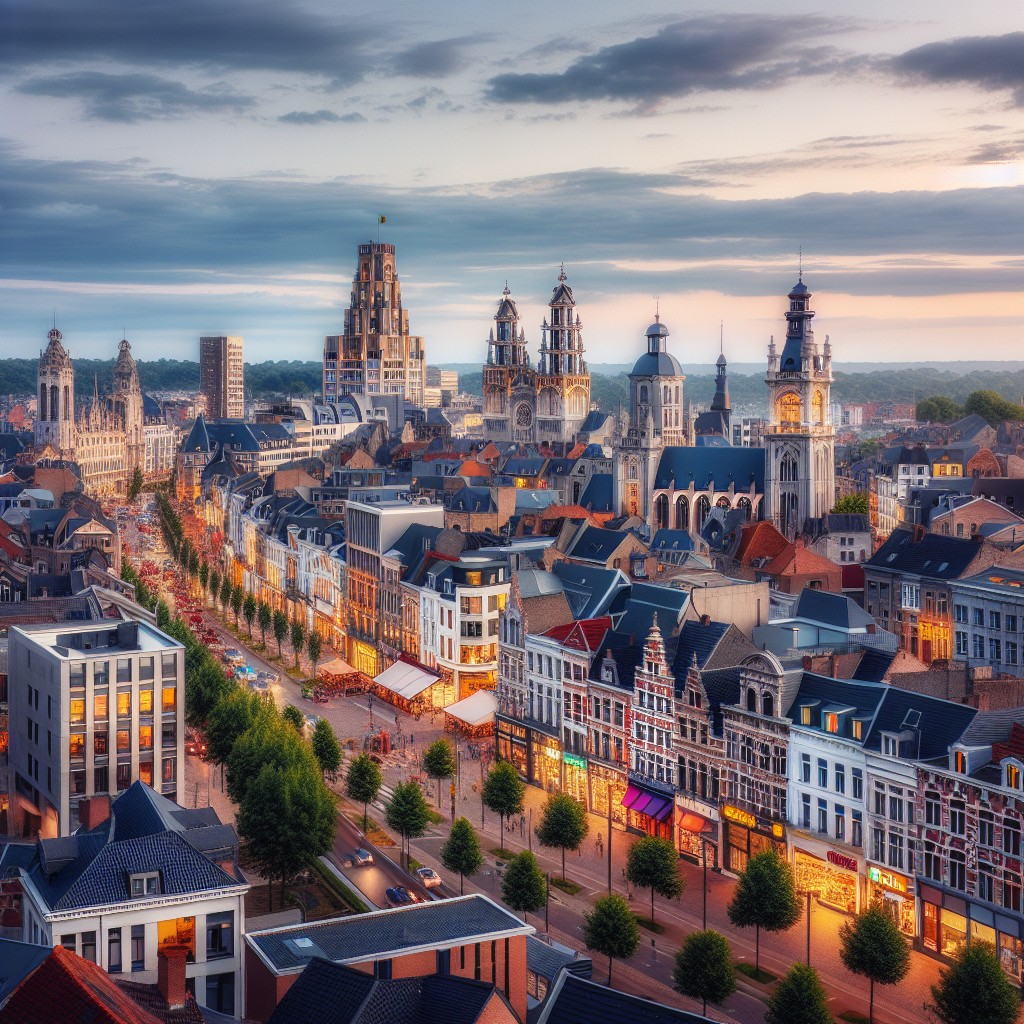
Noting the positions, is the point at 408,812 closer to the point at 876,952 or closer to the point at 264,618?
the point at 876,952

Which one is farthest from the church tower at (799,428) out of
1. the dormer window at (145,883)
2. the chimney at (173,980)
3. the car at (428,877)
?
the chimney at (173,980)

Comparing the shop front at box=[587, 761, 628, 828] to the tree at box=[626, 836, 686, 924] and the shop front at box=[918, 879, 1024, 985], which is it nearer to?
the tree at box=[626, 836, 686, 924]

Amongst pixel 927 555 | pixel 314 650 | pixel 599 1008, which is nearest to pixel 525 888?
pixel 599 1008

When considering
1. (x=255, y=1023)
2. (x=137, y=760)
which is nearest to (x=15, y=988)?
(x=255, y=1023)

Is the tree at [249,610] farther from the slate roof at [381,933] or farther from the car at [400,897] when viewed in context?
the slate roof at [381,933]

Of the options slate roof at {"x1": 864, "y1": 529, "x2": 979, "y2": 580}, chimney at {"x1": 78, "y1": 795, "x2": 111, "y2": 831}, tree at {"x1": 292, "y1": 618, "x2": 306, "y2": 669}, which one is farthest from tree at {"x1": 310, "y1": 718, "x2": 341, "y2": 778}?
slate roof at {"x1": 864, "y1": 529, "x2": 979, "y2": 580}
